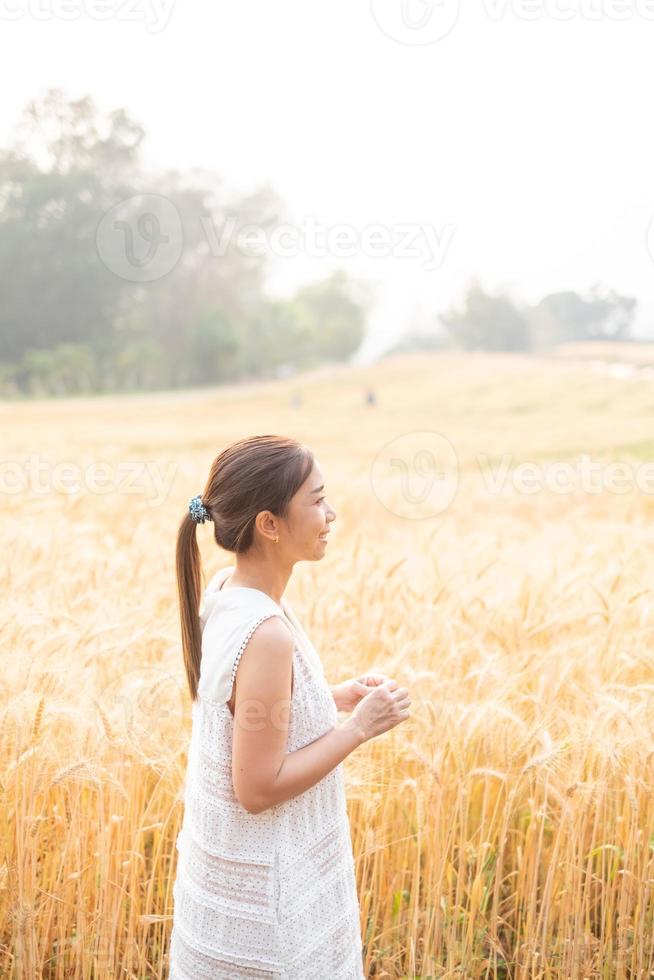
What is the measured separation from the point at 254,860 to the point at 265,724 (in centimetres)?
19

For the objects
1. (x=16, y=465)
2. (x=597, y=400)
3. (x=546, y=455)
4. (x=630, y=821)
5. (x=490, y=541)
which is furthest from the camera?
(x=597, y=400)

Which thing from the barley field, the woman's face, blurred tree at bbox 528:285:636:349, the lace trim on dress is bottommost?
the barley field

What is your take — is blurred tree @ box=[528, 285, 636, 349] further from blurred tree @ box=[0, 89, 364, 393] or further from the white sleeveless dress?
the white sleeveless dress

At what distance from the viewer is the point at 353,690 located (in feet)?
3.94

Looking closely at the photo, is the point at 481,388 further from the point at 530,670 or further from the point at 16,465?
the point at 530,670

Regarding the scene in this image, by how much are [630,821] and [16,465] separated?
5.26 metres

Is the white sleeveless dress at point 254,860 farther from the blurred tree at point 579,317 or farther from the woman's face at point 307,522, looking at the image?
the blurred tree at point 579,317

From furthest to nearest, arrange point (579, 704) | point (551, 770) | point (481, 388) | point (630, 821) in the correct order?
1. point (481, 388)
2. point (579, 704)
3. point (630, 821)
4. point (551, 770)

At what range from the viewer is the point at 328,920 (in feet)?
3.67

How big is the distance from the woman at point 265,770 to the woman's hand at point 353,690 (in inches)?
2.5

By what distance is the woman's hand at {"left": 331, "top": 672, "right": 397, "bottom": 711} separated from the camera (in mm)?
1195

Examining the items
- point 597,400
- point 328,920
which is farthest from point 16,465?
point 597,400

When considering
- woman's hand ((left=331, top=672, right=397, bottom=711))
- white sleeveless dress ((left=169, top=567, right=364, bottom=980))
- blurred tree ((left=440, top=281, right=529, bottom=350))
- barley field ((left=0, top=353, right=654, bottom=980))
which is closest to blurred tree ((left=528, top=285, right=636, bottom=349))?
blurred tree ((left=440, top=281, right=529, bottom=350))

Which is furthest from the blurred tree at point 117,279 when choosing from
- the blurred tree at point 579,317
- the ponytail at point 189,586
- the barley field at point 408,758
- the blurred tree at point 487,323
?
the ponytail at point 189,586
